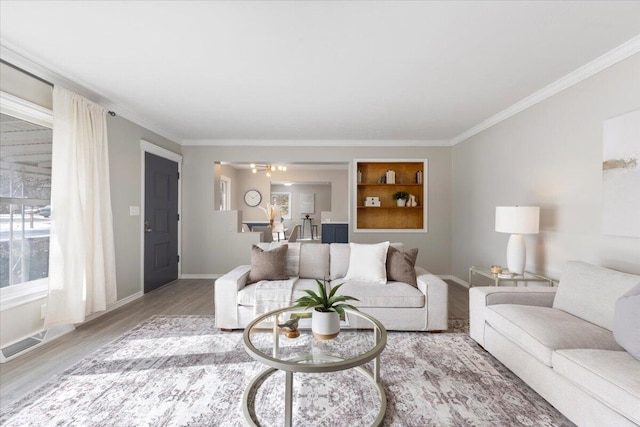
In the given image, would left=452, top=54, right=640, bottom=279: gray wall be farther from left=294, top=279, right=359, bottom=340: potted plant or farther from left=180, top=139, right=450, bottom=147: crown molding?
left=294, top=279, right=359, bottom=340: potted plant

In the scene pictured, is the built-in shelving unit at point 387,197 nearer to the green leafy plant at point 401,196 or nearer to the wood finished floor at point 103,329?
the green leafy plant at point 401,196

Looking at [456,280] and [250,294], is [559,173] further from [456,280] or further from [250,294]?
[250,294]

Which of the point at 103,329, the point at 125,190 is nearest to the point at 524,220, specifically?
the point at 103,329

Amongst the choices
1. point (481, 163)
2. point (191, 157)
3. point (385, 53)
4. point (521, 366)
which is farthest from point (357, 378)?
point (191, 157)

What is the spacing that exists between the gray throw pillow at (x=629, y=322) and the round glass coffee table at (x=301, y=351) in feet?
4.28

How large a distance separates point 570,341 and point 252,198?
28.3 ft

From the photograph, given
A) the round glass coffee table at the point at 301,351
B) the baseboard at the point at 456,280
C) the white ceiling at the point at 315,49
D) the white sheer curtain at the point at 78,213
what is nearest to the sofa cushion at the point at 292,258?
the round glass coffee table at the point at 301,351

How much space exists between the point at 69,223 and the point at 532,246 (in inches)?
192

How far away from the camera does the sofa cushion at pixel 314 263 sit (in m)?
3.46

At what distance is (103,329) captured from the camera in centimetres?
303

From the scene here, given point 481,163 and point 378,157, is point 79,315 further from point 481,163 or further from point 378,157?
point 481,163

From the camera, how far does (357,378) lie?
213 cm

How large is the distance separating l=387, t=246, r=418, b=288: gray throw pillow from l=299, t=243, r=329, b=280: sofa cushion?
73cm

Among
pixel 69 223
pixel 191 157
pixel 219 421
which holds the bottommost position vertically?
pixel 219 421
